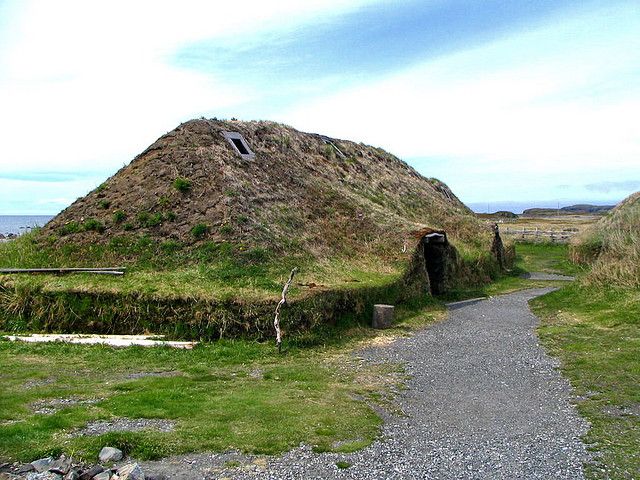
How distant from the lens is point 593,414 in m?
11.2

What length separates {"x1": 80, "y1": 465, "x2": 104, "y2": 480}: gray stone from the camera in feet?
27.1

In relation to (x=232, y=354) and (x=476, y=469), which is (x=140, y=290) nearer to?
(x=232, y=354)

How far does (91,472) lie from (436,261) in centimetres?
2283

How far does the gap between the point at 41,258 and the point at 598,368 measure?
18.6 m

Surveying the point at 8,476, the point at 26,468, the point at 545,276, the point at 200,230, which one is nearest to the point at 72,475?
the point at 26,468

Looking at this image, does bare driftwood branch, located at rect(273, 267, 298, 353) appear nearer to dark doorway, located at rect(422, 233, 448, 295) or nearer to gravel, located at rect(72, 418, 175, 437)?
gravel, located at rect(72, 418, 175, 437)

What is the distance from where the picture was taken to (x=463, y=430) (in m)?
10.6

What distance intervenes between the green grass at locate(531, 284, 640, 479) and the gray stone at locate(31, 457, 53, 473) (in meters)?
7.76

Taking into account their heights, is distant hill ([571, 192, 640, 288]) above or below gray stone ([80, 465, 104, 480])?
above

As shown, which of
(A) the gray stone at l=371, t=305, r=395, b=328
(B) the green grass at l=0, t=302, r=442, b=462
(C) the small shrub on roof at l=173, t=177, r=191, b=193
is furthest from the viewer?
(C) the small shrub on roof at l=173, t=177, r=191, b=193

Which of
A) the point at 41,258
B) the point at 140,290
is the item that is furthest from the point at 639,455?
the point at 41,258

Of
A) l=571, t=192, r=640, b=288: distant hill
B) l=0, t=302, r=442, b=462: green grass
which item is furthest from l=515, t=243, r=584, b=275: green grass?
l=0, t=302, r=442, b=462: green grass

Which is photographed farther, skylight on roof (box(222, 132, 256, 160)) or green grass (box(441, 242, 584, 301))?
green grass (box(441, 242, 584, 301))

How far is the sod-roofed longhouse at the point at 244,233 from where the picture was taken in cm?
1920
